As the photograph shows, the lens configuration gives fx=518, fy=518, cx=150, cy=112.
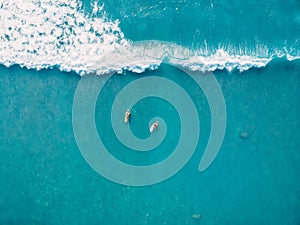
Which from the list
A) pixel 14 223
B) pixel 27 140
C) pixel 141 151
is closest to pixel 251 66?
pixel 141 151

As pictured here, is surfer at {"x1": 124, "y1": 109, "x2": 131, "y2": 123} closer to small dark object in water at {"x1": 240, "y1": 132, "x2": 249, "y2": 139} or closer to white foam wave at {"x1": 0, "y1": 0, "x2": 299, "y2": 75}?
white foam wave at {"x1": 0, "y1": 0, "x2": 299, "y2": 75}

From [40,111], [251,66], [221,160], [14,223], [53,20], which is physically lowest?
[14,223]

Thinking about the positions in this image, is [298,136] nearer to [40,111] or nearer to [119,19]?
[119,19]

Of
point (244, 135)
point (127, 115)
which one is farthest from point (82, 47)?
point (244, 135)

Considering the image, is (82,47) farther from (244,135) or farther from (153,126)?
(244,135)

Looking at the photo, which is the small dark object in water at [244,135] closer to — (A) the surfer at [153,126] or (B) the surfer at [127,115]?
(A) the surfer at [153,126]

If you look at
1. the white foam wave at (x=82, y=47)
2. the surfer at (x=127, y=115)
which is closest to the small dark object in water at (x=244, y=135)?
the white foam wave at (x=82, y=47)

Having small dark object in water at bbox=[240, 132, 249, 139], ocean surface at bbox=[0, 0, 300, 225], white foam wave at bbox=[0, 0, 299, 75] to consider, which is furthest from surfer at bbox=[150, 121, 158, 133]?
small dark object in water at bbox=[240, 132, 249, 139]

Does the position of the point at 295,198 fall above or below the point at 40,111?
below

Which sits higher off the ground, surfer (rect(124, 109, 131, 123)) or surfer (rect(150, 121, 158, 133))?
surfer (rect(124, 109, 131, 123))
